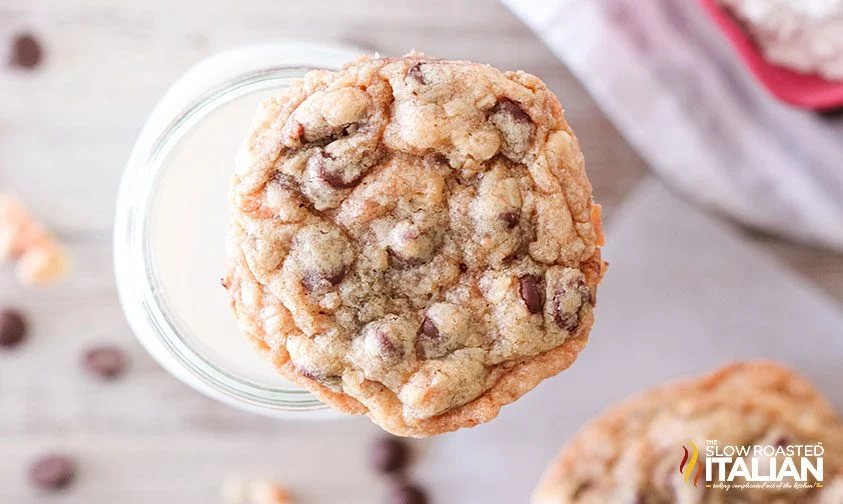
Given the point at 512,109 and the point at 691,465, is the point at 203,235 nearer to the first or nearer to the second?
the point at 512,109

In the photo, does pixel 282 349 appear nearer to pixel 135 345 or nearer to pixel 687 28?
pixel 135 345

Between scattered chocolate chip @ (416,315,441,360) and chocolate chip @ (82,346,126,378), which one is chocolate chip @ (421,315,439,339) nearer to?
scattered chocolate chip @ (416,315,441,360)

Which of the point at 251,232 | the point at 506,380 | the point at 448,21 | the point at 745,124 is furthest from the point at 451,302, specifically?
the point at 745,124

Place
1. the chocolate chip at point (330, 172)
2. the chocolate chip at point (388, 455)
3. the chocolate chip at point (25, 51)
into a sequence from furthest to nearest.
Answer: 1. the chocolate chip at point (388, 455)
2. the chocolate chip at point (25, 51)
3. the chocolate chip at point (330, 172)

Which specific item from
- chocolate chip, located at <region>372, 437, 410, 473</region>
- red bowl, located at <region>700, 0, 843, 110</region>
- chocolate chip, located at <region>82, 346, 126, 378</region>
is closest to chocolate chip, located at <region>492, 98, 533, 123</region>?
red bowl, located at <region>700, 0, 843, 110</region>

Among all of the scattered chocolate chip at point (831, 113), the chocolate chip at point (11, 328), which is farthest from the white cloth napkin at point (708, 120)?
the chocolate chip at point (11, 328)

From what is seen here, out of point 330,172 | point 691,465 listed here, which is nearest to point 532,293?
point 330,172

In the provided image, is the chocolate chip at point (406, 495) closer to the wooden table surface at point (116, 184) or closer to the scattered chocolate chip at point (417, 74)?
the wooden table surface at point (116, 184)
